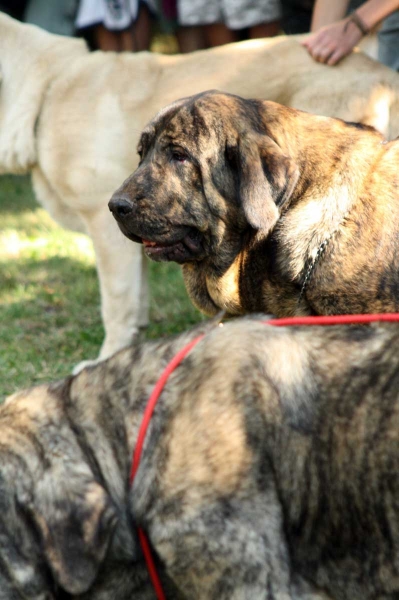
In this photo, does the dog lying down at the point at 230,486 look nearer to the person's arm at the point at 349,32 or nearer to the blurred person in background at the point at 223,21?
the person's arm at the point at 349,32

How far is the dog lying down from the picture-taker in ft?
7.61

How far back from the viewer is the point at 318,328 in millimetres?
2656

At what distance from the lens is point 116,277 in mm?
5219

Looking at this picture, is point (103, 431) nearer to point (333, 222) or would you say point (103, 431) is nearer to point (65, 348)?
point (333, 222)

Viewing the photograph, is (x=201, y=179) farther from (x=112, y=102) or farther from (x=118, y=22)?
(x=118, y=22)

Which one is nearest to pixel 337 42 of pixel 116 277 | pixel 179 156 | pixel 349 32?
pixel 349 32

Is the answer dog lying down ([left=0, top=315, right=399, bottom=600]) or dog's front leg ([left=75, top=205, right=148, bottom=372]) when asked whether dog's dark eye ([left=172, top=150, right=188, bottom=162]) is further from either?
dog's front leg ([left=75, top=205, right=148, bottom=372])

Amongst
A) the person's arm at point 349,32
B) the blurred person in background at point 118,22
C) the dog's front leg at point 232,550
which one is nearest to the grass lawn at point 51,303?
the blurred person in background at point 118,22

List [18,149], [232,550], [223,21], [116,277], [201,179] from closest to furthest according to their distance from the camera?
[232,550]
[201,179]
[116,277]
[18,149]
[223,21]

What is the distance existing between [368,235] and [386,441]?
134cm

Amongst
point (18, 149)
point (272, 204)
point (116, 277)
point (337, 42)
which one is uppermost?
point (337, 42)

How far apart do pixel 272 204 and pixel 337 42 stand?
1681mm

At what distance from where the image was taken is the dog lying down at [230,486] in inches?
91.4

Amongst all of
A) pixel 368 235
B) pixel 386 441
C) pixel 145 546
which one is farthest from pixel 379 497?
pixel 368 235
